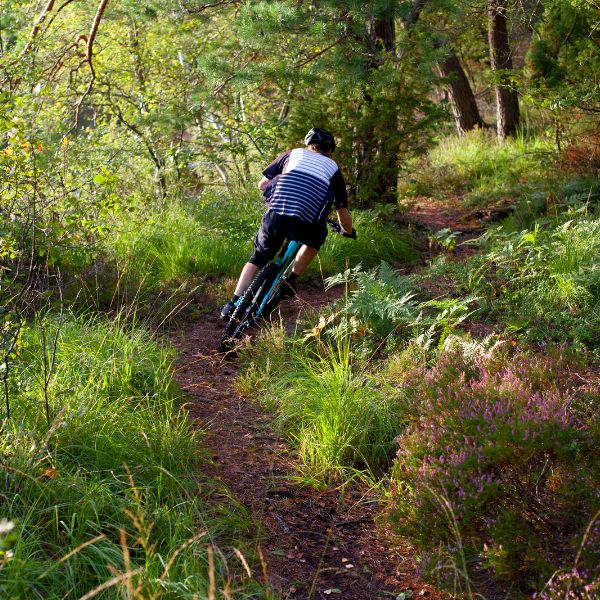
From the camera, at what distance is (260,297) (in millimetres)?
6684

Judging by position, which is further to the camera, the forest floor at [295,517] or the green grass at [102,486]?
the forest floor at [295,517]

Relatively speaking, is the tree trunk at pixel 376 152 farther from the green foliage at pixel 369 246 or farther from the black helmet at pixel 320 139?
the black helmet at pixel 320 139

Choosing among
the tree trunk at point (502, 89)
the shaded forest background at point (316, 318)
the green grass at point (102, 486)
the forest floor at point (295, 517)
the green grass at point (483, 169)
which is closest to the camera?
the green grass at point (102, 486)

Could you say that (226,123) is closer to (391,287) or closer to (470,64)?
(391,287)

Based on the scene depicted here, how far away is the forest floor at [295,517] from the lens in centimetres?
389

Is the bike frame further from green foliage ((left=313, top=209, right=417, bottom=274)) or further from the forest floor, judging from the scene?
green foliage ((left=313, top=209, right=417, bottom=274))

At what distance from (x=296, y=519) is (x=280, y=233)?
2839 mm

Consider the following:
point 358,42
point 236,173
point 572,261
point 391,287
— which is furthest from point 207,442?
point 236,173

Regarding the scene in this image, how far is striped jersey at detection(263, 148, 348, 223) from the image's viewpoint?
6.50 m

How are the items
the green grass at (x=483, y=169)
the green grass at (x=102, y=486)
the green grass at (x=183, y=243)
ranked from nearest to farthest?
1. the green grass at (x=102, y=486)
2. the green grass at (x=183, y=243)
3. the green grass at (x=483, y=169)

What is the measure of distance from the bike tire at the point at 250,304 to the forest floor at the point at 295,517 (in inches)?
25.9

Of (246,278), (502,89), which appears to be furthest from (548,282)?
(502,89)

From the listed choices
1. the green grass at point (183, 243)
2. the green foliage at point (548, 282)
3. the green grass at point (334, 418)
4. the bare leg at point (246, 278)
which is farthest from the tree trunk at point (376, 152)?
the green grass at point (334, 418)

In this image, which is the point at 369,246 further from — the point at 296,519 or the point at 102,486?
the point at 102,486
